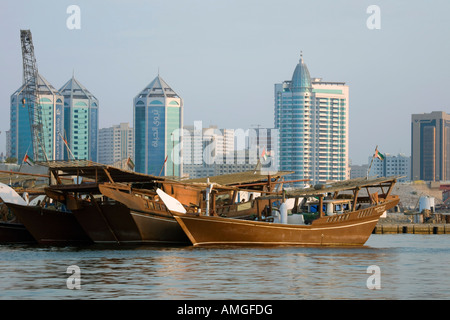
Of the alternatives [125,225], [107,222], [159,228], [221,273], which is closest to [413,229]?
[159,228]

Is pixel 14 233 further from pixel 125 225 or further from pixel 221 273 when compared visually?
pixel 221 273

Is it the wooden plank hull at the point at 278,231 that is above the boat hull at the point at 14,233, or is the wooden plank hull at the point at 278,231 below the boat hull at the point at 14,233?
above

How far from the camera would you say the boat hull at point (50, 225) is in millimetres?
53844

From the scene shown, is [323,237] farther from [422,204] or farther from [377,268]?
[422,204]

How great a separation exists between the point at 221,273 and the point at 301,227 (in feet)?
55.8

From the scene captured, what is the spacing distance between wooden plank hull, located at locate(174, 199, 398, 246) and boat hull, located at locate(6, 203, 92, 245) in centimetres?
1197

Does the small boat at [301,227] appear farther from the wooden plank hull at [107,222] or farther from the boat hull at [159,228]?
the wooden plank hull at [107,222]

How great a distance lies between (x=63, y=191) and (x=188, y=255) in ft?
44.3

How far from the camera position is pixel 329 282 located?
31094 millimetres

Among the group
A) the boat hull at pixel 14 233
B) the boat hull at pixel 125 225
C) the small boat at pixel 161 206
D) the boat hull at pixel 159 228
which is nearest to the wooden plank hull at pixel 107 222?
the boat hull at pixel 125 225

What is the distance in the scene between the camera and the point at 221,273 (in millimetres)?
34031

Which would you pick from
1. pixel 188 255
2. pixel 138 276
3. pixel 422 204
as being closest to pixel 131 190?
pixel 188 255

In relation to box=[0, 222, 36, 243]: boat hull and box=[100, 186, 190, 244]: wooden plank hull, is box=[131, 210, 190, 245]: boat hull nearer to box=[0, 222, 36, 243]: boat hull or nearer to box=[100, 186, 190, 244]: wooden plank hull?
box=[100, 186, 190, 244]: wooden plank hull
